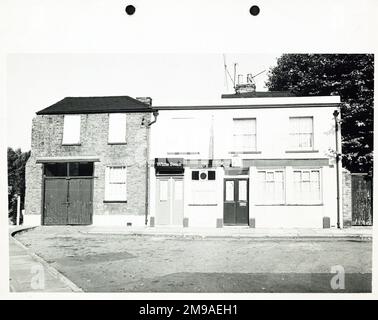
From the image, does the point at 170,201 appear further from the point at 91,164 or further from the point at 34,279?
the point at 34,279

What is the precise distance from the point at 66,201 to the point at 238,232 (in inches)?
190

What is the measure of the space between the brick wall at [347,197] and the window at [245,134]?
9.05 ft

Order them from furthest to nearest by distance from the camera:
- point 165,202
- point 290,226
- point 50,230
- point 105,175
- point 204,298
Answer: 1. point 165,202
2. point 290,226
3. point 105,175
4. point 50,230
5. point 204,298

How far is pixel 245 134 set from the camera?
11.4 m

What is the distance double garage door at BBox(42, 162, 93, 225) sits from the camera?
9.55m

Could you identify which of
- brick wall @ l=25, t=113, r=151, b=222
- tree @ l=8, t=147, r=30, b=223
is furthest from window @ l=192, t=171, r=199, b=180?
tree @ l=8, t=147, r=30, b=223

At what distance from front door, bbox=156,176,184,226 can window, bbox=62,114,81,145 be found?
346cm

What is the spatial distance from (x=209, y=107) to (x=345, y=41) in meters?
6.37

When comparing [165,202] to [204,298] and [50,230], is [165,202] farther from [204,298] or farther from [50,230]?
[204,298]

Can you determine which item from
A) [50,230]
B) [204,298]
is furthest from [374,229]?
[50,230]

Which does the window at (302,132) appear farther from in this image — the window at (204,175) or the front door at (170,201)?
the front door at (170,201)

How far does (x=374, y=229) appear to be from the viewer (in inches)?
208

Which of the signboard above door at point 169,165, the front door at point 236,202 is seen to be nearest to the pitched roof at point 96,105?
the signboard above door at point 169,165

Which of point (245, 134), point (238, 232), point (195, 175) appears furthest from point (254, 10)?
point (195, 175)
